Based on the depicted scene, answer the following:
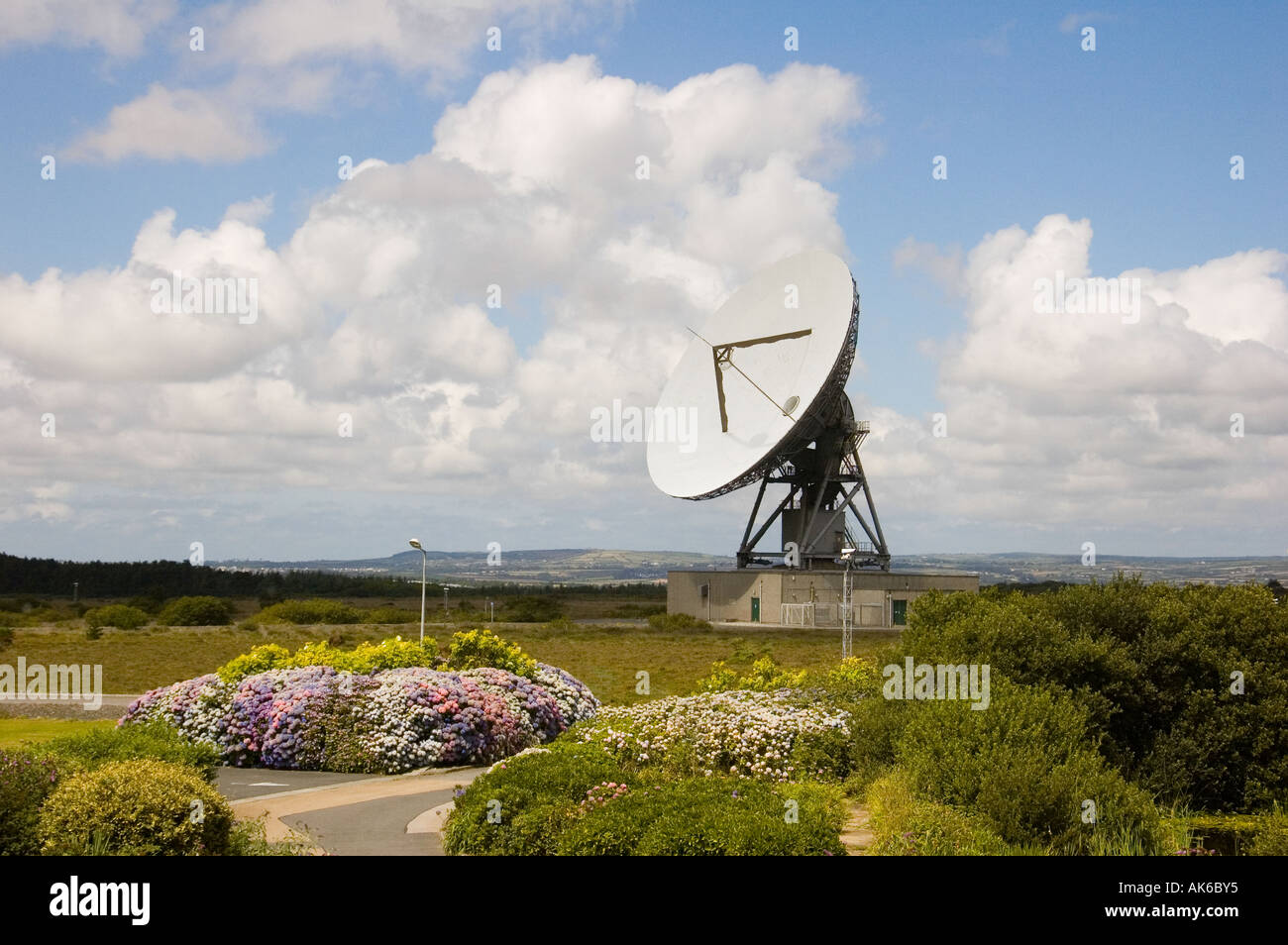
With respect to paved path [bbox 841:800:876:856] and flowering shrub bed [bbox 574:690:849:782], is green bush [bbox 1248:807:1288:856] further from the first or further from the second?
flowering shrub bed [bbox 574:690:849:782]

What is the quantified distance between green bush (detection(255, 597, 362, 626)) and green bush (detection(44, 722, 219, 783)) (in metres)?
67.3

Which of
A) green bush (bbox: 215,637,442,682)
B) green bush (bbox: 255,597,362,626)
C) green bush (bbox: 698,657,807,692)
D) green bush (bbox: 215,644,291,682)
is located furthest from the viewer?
green bush (bbox: 255,597,362,626)

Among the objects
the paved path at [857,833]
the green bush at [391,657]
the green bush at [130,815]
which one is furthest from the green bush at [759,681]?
the green bush at [130,815]

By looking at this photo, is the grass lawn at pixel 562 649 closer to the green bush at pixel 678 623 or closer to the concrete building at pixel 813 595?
the green bush at pixel 678 623

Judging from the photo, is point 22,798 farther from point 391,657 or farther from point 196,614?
point 196,614

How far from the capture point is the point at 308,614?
82.8 meters

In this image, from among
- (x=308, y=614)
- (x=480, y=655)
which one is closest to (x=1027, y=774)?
(x=480, y=655)

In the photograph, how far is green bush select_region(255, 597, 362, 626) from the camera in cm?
8094

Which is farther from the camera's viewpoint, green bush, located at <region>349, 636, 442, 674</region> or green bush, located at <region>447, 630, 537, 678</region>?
green bush, located at <region>447, 630, 537, 678</region>

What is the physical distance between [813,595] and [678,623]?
29.5 feet

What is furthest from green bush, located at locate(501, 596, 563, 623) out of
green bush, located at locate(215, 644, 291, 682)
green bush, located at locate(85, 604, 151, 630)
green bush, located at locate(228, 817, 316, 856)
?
green bush, located at locate(228, 817, 316, 856)

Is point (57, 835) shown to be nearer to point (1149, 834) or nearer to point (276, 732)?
point (276, 732)

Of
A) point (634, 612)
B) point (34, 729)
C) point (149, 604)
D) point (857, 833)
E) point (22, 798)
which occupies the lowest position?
point (634, 612)

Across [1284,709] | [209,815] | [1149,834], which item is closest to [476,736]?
[209,815]
